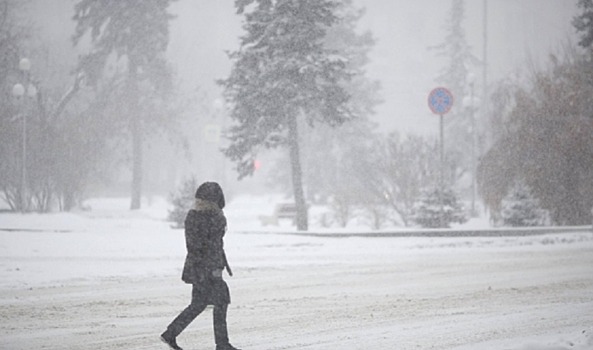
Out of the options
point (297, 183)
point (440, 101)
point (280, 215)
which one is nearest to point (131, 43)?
point (280, 215)

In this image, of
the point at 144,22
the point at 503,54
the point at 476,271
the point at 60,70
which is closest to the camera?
the point at 476,271

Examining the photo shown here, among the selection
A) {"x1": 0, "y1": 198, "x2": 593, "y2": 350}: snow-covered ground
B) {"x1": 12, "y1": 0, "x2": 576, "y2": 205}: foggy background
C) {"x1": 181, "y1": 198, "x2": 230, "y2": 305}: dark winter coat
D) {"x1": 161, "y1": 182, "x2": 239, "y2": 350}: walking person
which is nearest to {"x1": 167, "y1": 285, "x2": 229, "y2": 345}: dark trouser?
{"x1": 161, "y1": 182, "x2": 239, "y2": 350}: walking person

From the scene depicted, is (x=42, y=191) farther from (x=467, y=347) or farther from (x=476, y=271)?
(x=467, y=347)

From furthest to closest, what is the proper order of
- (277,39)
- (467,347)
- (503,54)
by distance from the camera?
(503,54), (277,39), (467,347)

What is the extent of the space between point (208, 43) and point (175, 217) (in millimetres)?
58096

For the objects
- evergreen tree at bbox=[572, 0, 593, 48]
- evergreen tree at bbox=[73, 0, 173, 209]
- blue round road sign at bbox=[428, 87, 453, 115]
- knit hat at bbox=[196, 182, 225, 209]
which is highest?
evergreen tree at bbox=[73, 0, 173, 209]

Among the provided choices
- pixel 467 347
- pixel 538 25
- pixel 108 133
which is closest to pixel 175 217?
pixel 108 133

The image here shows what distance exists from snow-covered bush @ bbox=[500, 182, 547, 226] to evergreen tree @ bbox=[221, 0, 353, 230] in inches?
282

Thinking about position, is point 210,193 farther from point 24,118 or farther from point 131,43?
point 131,43

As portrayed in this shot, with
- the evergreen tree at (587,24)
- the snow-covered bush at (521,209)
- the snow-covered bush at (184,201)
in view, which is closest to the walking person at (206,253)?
the snow-covered bush at (184,201)

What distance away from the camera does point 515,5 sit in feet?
365

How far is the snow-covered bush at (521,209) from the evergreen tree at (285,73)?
23.5 feet

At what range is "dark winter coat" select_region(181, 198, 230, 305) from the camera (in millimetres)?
7734

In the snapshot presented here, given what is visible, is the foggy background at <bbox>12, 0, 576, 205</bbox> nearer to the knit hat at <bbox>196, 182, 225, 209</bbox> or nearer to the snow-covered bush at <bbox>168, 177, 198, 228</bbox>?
the snow-covered bush at <bbox>168, 177, 198, 228</bbox>
